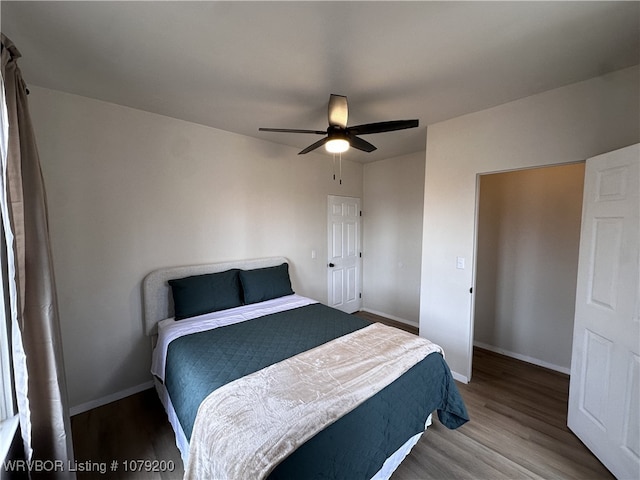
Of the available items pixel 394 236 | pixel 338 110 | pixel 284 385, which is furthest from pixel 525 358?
pixel 338 110

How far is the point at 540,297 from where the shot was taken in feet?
9.77

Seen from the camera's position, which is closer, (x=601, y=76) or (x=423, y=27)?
(x=423, y=27)

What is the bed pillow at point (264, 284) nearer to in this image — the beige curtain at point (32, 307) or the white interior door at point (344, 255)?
the white interior door at point (344, 255)

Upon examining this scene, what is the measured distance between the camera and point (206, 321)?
2.35 metres

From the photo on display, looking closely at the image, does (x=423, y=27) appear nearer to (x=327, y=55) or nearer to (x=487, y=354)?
(x=327, y=55)

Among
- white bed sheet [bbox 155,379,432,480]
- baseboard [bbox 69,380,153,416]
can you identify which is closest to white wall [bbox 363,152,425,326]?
white bed sheet [bbox 155,379,432,480]

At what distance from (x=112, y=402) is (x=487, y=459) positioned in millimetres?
3084

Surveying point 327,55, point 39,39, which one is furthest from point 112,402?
point 327,55

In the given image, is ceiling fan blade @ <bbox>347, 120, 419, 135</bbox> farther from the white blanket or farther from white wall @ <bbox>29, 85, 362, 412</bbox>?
white wall @ <bbox>29, 85, 362, 412</bbox>

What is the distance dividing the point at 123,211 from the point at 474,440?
3.46 meters

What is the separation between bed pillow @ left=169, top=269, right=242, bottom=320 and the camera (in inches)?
96.7

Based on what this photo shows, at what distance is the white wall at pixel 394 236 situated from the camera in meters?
3.96

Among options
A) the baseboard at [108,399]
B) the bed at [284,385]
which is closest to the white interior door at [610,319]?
the bed at [284,385]

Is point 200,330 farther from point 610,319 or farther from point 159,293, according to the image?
point 610,319
